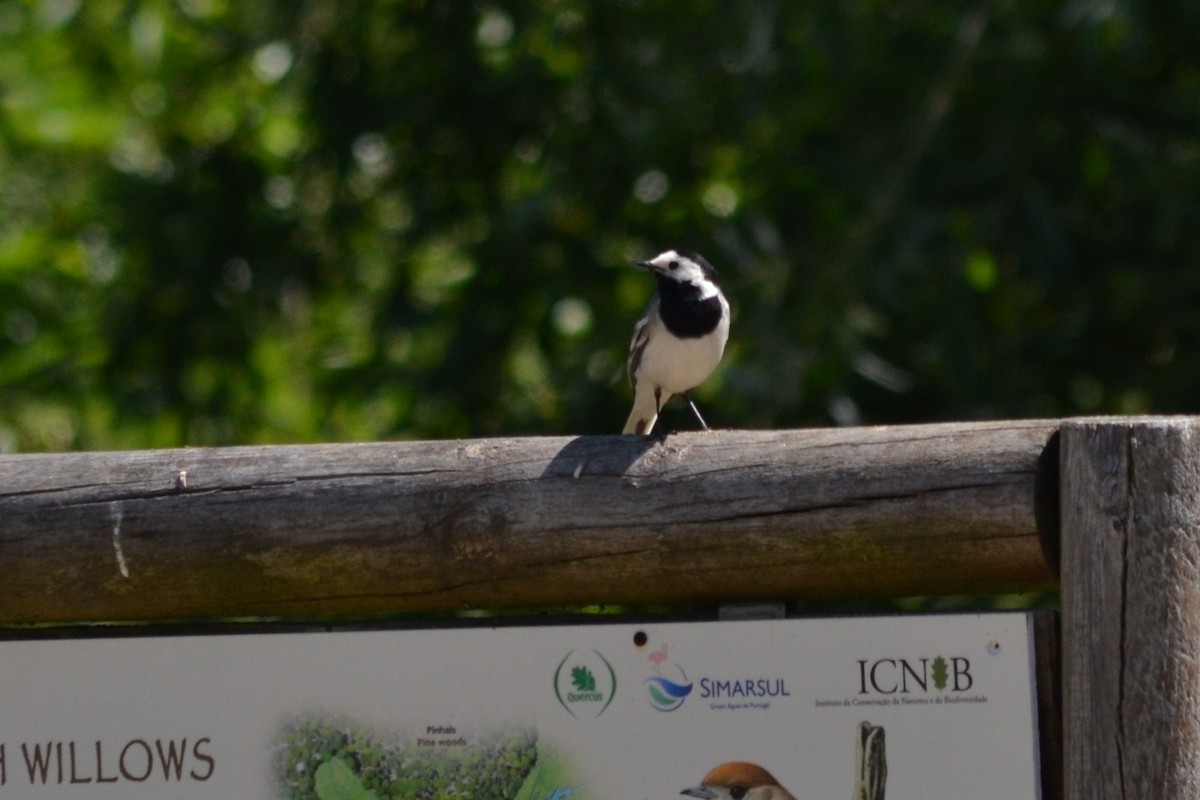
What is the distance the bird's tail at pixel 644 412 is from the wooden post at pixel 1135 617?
216 cm

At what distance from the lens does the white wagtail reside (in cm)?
411

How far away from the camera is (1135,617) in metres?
2.25

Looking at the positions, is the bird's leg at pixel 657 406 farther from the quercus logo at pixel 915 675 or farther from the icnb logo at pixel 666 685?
the quercus logo at pixel 915 675

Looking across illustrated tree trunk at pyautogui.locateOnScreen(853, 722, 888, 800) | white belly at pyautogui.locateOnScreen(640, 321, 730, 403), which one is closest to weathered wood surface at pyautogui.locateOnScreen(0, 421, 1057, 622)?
illustrated tree trunk at pyautogui.locateOnScreen(853, 722, 888, 800)

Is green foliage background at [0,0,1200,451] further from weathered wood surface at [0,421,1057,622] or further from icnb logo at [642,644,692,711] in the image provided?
icnb logo at [642,644,692,711]

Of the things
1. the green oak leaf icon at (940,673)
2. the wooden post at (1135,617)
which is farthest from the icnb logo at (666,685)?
the wooden post at (1135,617)

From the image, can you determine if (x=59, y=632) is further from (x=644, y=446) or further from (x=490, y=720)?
(x=644, y=446)

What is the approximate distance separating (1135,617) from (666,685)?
0.72 metres

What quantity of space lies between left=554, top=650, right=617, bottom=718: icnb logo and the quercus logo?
398 millimetres

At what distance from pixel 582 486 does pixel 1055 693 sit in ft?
2.68

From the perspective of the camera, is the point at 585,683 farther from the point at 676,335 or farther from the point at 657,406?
the point at 657,406

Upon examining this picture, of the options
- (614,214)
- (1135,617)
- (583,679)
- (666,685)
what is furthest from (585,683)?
(614,214)

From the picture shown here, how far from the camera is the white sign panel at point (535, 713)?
230 cm

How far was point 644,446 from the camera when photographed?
2602mm
